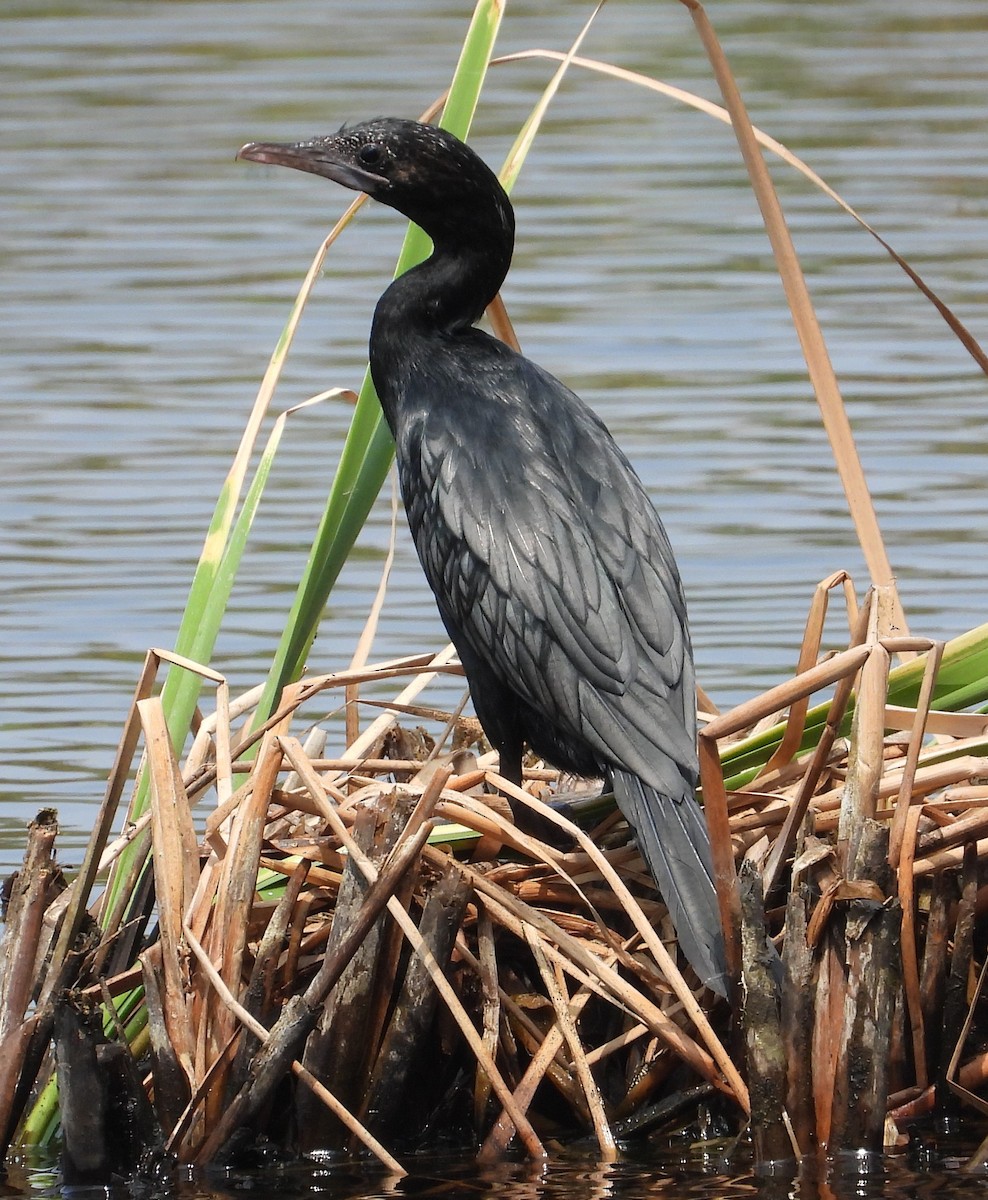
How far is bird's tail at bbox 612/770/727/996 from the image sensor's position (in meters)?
3.69

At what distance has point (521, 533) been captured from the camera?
14.0 feet

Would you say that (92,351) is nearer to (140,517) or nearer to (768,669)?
(140,517)

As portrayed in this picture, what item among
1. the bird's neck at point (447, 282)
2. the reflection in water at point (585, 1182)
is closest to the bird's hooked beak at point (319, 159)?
the bird's neck at point (447, 282)

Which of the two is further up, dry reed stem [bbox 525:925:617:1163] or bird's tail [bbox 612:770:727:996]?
bird's tail [bbox 612:770:727:996]

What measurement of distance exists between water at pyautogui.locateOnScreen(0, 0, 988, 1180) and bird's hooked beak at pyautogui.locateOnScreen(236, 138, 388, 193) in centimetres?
179

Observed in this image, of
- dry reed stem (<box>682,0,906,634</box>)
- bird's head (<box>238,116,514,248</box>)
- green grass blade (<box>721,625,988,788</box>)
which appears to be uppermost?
bird's head (<box>238,116,514,248</box>)

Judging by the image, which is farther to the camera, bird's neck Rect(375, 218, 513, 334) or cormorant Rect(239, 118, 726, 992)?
bird's neck Rect(375, 218, 513, 334)

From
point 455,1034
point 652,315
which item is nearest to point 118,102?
point 652,315

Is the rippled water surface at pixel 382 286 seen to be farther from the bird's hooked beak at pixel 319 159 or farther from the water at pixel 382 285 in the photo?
the bird's hooked beak at pixel 319 159

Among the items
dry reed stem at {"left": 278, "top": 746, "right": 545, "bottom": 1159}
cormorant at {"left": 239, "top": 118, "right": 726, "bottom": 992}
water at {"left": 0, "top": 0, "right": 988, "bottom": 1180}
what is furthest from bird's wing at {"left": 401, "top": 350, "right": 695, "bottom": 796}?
water at {"left": 0, "top": 0, "right": 988, "bottom": 1180}

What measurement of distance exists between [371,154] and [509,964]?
171cm

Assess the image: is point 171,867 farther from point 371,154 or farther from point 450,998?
point 371,154

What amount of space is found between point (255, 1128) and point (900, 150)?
11.6m

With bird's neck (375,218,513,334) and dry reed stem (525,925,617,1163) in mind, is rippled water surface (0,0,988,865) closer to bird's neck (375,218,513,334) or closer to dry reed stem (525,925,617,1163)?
bird's neck (375,218,513,334)
